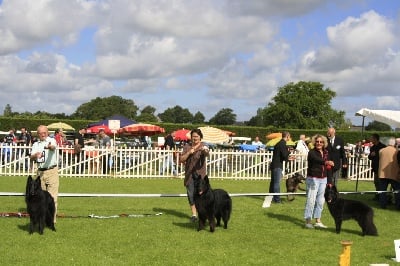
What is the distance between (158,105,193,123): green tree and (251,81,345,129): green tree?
59.3 metres

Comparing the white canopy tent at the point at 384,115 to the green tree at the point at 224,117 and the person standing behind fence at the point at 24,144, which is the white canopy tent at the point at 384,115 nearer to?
the person standing behind fence at the point at 24,144

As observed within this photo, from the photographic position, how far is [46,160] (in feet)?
27.0

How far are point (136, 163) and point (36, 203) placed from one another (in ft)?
36.3

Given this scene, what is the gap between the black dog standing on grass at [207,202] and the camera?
8.05m

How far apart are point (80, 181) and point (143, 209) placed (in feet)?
20.4

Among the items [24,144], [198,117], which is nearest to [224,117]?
[198,117]

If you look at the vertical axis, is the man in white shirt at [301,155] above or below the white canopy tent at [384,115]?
below

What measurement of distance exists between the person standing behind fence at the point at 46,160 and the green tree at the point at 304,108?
67.8 metres

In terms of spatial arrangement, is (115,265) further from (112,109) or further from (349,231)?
(112,109)

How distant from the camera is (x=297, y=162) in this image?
64.5ft

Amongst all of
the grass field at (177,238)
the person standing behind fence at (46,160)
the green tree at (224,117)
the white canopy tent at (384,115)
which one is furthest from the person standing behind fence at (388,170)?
the green tree at (224,117)

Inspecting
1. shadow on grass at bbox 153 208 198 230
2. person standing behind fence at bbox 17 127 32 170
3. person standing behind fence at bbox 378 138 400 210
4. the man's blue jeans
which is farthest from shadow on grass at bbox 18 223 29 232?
person standing behind fence at bbox 17 127 32 170

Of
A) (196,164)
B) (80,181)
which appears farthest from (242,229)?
(80,181)

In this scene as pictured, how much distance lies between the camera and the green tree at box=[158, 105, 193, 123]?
443 feet
